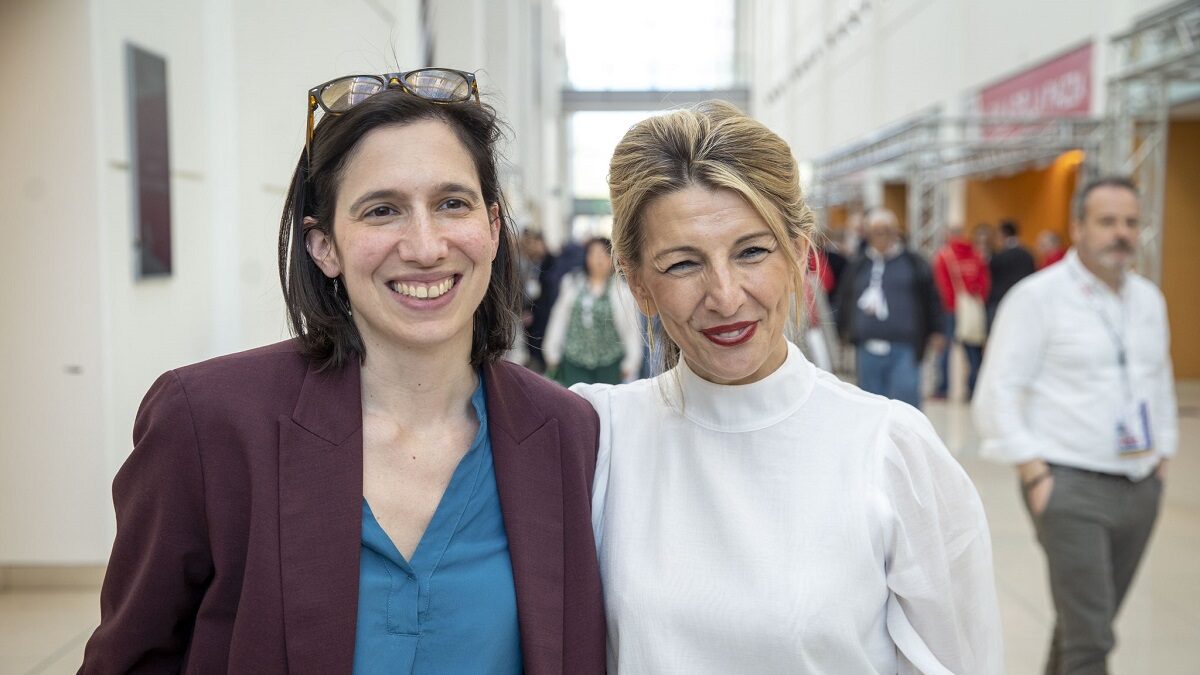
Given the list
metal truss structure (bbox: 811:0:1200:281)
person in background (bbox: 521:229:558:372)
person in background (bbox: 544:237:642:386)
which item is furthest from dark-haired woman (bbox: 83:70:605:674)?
metal truss structure (bbox: 811:0:1200:281)

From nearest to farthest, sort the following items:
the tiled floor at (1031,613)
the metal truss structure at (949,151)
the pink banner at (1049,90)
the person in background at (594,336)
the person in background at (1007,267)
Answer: the tiled floor at (1031,613)
the person in background at (594,336)
the person in background at (1007,267)
the metal truss structure at (949,151)
the pink banner at (1049,90)

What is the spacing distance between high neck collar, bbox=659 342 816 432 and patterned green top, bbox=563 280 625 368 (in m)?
5.93

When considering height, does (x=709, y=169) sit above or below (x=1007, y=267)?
above

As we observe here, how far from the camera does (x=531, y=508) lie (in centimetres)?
184

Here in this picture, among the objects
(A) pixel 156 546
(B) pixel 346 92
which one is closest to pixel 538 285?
(B) pixel 346 92

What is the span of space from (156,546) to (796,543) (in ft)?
3.35

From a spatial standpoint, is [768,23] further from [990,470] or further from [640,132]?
[640,132]

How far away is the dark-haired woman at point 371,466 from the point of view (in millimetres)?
1646

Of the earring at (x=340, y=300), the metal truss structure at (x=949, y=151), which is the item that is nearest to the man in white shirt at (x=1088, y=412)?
the earring at (x=340, y=300)

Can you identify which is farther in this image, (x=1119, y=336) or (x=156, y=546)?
(x=1119, y=336)

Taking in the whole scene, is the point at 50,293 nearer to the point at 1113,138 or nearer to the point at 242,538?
the point at 242,538

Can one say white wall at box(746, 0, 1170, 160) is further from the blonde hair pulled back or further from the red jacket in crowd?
the blonde hair pulled back

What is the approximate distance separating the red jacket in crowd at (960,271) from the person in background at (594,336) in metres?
5.23

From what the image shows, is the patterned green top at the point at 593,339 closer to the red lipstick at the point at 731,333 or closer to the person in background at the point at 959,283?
the person in background at the point at 959,283
